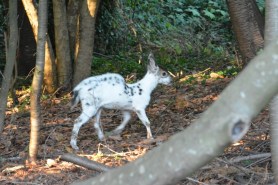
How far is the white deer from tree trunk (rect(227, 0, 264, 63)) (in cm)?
169

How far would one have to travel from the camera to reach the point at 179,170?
2588mm

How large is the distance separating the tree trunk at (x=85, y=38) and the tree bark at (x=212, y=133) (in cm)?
950

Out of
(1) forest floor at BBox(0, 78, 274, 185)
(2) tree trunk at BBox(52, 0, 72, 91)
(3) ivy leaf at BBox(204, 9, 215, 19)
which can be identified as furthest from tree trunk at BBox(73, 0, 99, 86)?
(3) ivy leaf at BBox(204, 9, 215, 19)

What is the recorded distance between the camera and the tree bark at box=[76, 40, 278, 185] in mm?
2555

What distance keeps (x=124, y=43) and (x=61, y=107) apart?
612cm

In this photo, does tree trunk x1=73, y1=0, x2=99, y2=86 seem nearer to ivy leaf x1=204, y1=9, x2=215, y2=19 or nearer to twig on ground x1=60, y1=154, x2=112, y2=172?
twig on ground x1=60, y1=154, x2=112, y2=172

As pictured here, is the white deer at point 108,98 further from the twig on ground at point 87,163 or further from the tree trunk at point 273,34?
the tree trunk at point 273,34

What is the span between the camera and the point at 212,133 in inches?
100

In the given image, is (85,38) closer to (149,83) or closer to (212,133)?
(149,83)

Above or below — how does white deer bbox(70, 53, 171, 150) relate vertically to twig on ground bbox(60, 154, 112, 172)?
above

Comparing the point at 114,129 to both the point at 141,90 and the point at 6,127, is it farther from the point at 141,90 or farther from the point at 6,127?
the point at 6,127

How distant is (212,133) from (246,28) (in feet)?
25.8

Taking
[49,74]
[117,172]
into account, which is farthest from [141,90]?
[117,172]

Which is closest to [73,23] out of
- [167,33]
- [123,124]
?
[123,124]
